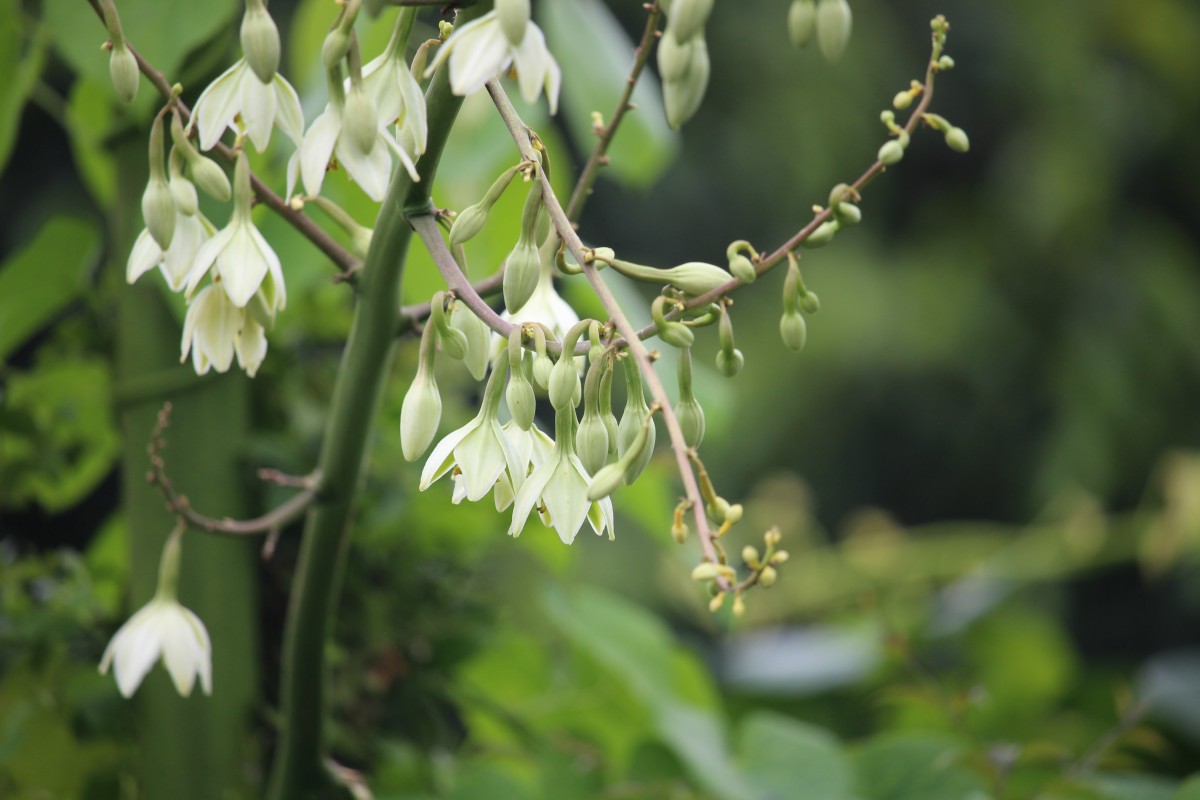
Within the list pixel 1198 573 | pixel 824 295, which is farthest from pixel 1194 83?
pixel 1198 573

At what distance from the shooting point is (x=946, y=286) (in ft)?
7.99

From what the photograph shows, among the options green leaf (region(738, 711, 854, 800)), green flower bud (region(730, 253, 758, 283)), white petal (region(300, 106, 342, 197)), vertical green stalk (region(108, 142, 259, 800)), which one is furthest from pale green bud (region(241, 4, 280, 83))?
green leaf (region(738, 711, 854, 800))

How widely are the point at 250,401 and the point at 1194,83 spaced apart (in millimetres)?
2450

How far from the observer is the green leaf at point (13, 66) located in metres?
0.47

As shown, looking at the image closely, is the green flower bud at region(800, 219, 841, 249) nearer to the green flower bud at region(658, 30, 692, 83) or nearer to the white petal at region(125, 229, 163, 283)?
the green flower bud at region(658, 30, 692, 83)

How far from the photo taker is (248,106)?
296 mm

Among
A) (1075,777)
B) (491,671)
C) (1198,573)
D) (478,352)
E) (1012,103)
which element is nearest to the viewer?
(478,352)

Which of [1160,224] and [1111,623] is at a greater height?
[1160,224]

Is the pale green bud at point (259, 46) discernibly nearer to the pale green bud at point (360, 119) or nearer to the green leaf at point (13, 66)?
the pale green bud at point (360, 119)

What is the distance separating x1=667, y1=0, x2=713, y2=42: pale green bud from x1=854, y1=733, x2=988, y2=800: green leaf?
395 mm

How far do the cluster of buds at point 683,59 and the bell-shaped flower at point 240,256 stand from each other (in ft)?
0.43

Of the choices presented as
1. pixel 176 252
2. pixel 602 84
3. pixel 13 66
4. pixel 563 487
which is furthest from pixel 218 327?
pixel 602 84

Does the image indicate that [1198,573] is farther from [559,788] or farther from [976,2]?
[559,788]

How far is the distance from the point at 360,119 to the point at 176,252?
90 millimetres
